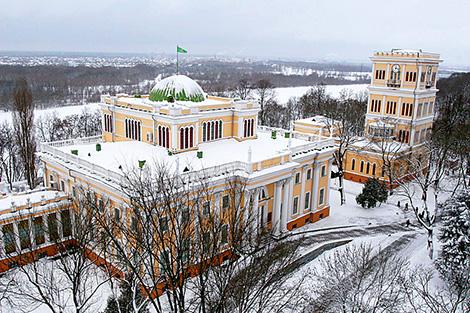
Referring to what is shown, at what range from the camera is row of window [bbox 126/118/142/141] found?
31672 millimetres

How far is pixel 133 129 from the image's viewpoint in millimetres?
32125

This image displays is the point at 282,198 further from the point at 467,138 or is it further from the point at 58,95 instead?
the point at 58,95

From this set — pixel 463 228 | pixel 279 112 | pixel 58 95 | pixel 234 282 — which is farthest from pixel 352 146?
pixel 58 95

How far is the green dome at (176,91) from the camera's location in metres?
32.2

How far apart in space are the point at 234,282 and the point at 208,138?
59.1ft

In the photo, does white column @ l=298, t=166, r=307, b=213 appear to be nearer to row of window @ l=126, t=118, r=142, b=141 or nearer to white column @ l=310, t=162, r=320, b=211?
white column @ l=310, t=162, r=320, b=211

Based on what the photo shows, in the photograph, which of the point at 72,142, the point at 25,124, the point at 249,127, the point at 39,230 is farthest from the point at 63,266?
the point at 249,127

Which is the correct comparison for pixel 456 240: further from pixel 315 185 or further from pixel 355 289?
pixel 315 185

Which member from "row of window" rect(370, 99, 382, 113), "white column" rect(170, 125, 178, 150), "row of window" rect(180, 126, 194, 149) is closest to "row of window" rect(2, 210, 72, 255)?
"white column" rect(170, 125, 178, 150)

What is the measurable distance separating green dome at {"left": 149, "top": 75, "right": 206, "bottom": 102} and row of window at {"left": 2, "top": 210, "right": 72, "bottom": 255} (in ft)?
37.7

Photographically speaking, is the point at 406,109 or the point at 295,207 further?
the point at 406,109

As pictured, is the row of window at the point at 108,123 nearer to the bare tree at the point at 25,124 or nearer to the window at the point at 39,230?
the bare tree at the point at 25,124

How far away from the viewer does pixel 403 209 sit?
123ft

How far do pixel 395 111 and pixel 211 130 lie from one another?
2379 cm
